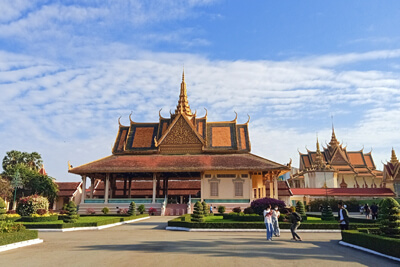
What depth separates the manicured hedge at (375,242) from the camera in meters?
8.70

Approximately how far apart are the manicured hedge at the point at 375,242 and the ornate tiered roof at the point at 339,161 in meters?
49.7

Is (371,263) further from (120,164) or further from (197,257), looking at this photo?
(120,164)

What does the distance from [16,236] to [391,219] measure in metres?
12.3

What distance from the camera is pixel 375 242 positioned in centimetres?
962

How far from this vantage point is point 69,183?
45.2 m

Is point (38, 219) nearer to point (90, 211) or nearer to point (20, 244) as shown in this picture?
point (20, 244)

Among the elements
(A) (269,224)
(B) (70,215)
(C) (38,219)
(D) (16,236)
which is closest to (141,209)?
(C) (38,219)

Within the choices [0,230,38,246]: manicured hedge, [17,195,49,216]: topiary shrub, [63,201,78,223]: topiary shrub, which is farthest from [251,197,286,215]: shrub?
[17,195,49,216]: topiary shrub

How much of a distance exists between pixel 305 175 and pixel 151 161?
37.3 m

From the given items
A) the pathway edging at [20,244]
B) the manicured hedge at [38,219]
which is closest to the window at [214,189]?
the manicured hedge at [38,219]

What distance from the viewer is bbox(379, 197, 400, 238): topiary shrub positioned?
1001cm

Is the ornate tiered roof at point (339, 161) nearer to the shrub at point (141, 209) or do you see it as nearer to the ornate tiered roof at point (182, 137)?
the ornate tiered roof at point (182, 137)

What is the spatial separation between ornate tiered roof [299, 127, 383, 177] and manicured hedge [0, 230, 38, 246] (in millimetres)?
53948

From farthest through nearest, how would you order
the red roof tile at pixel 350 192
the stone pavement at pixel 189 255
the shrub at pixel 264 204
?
the red roof tile at pixel 350 192, the shrub at pixel 264 204, the stone pavement at pixel 189 255
